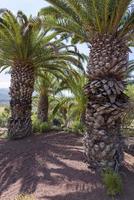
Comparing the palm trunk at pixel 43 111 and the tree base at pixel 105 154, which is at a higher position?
the palm trunk at pixel 43 111

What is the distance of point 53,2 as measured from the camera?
1155 centimetres

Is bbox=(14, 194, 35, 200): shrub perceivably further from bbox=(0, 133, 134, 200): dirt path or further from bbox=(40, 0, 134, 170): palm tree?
bbox=(40, 0, 134, 170): palm tree

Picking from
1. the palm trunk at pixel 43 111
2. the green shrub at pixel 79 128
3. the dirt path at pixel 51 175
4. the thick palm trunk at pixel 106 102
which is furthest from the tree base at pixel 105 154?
the palm trunk at pixel 43 111

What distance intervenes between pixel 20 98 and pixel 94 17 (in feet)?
23.0

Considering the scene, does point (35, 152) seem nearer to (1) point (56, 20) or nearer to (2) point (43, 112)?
(1) point (56, 20)

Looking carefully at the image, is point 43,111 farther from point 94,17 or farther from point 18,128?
point 94,17

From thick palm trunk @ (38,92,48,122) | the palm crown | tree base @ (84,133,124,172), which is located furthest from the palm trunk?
tree base @ (84,133,124,172)

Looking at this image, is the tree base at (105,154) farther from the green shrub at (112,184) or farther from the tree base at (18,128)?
the tree base at (18,128)

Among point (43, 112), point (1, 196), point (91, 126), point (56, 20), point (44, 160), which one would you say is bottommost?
point (1, 196)

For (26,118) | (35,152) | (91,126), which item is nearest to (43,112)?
(26,118)

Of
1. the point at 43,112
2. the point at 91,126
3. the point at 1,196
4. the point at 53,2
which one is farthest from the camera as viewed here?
the point at 43,112

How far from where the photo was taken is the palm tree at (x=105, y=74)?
1017 centimetres

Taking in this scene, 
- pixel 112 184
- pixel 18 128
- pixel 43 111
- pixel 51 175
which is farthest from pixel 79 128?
pixel 112 184

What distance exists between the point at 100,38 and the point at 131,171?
3.89 m
